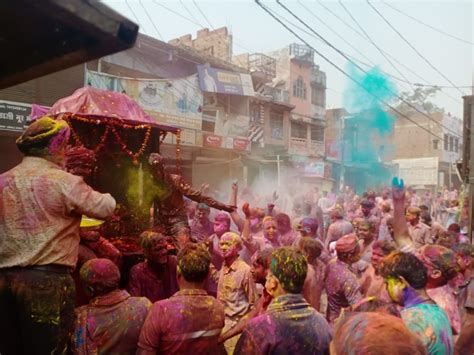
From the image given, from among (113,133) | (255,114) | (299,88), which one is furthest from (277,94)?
(113,133)

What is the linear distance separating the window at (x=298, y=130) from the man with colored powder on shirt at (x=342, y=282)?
94.6 ft

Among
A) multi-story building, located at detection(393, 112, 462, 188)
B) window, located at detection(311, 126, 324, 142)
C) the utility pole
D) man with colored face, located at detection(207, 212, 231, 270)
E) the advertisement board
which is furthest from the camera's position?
multi-story building, located at detection(393, 112, 462, 188)

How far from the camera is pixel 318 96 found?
3788 centimetres

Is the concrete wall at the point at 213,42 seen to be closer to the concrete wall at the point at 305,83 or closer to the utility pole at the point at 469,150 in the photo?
the concrete wall at the point at 305,83

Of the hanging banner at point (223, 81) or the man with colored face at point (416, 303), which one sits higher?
the hanging banner at point (223, 81)

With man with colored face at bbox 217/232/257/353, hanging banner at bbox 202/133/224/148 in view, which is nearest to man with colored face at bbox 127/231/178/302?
man with colored face at bbox 217/232/257/353

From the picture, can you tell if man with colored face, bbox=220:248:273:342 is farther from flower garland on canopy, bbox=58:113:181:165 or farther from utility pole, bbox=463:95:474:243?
utility pole, bbox=463:95:474:243

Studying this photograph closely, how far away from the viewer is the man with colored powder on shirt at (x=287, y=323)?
8.19ft

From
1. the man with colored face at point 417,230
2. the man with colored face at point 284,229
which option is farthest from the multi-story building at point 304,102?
the man with colored face at point 284,229

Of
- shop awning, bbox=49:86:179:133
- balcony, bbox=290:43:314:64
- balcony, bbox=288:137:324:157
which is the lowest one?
shop awning, bbox=49:86:179:133

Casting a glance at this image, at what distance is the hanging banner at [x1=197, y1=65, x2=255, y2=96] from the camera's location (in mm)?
22234

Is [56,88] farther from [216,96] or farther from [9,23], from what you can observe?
[9,23]

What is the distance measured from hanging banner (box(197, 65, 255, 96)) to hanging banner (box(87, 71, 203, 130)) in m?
0.66

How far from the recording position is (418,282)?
9.12ft
